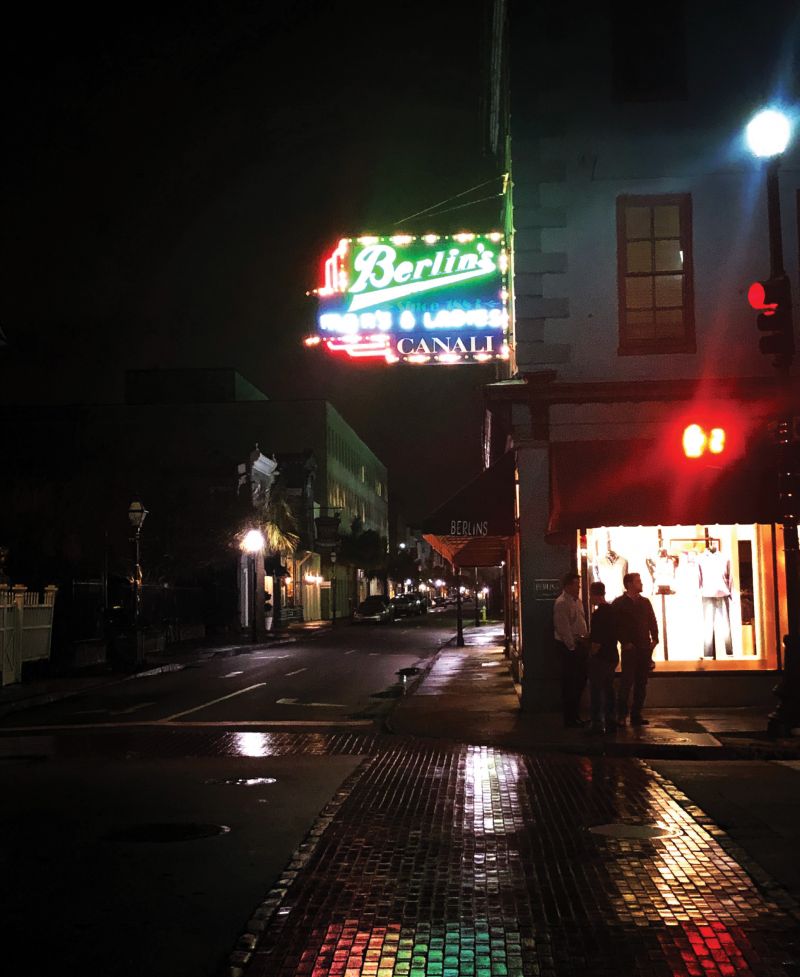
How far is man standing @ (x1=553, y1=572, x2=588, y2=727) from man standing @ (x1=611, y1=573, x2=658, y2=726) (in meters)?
0.57

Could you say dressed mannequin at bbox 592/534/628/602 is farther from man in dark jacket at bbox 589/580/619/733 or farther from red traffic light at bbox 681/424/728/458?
man in dark jacket at bbox 589/580/619/733

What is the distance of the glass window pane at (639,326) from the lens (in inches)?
667

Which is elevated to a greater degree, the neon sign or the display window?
the neon sign

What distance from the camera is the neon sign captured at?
1844 cm

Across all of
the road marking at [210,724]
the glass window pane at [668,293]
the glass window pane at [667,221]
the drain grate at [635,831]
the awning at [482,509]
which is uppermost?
the glass window pane at [667,221]

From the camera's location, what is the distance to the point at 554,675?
16.5 meters

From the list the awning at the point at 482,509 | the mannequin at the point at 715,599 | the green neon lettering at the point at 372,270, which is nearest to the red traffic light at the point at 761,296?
the mannequin at the point at 715,599

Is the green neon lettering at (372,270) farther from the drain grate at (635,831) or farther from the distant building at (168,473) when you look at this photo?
the distant building at (168,473)

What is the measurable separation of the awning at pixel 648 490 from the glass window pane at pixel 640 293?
2147 mm

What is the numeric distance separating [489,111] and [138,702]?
13.4 meters

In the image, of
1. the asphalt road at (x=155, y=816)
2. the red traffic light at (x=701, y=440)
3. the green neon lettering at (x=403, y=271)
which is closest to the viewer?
the asphalt road at (x=155, y=816)

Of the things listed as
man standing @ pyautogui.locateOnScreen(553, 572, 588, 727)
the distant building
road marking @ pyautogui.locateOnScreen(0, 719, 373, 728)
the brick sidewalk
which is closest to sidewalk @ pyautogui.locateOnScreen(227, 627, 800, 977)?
the brick sidewalk

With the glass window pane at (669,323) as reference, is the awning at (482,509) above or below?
below

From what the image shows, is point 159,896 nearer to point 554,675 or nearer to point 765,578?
point 554,675
